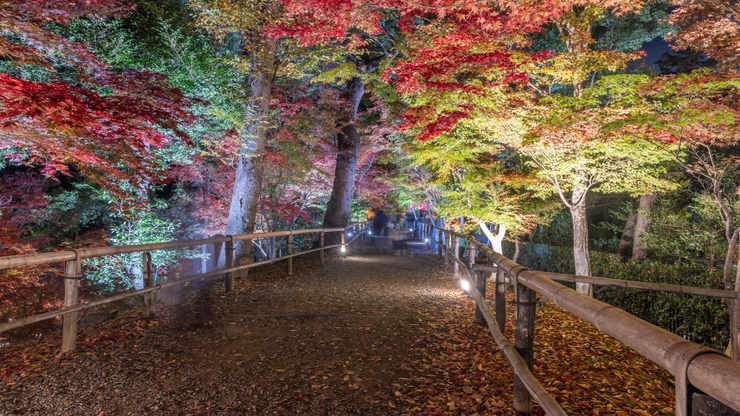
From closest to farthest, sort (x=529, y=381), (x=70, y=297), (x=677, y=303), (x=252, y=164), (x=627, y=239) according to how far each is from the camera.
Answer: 1. (x=529, y=381)
2. (x=70, y=297)
3. (x=677, y=303)
4. (x=252, y=164)
5. (x=627, y=239)

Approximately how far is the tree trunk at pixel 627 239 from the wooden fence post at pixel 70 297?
52.9ft

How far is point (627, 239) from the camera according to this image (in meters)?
14.4

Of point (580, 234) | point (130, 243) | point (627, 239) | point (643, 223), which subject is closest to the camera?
point (580, 234)

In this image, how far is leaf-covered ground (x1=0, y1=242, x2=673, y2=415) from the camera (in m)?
2.89

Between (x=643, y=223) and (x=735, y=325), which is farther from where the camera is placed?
(x=643, y=223)

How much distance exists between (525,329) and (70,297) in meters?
4.20

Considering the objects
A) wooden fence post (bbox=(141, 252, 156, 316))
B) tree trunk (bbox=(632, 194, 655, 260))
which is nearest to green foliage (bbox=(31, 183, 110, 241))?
wooden fence post (bbox=(141, 252, 156, 316))

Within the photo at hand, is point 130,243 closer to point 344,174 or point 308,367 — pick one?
point 344,174

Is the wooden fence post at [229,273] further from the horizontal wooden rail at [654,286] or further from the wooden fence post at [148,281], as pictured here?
the horizontal wooden rail at [654,286]

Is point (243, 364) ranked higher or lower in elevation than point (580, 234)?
lower

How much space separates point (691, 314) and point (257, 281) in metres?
8.64

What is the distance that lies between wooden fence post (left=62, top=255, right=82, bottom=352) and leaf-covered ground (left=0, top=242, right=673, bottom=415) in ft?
0.46

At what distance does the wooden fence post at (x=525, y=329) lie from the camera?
2551mm

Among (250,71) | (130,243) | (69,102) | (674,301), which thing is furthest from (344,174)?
(674,301)
